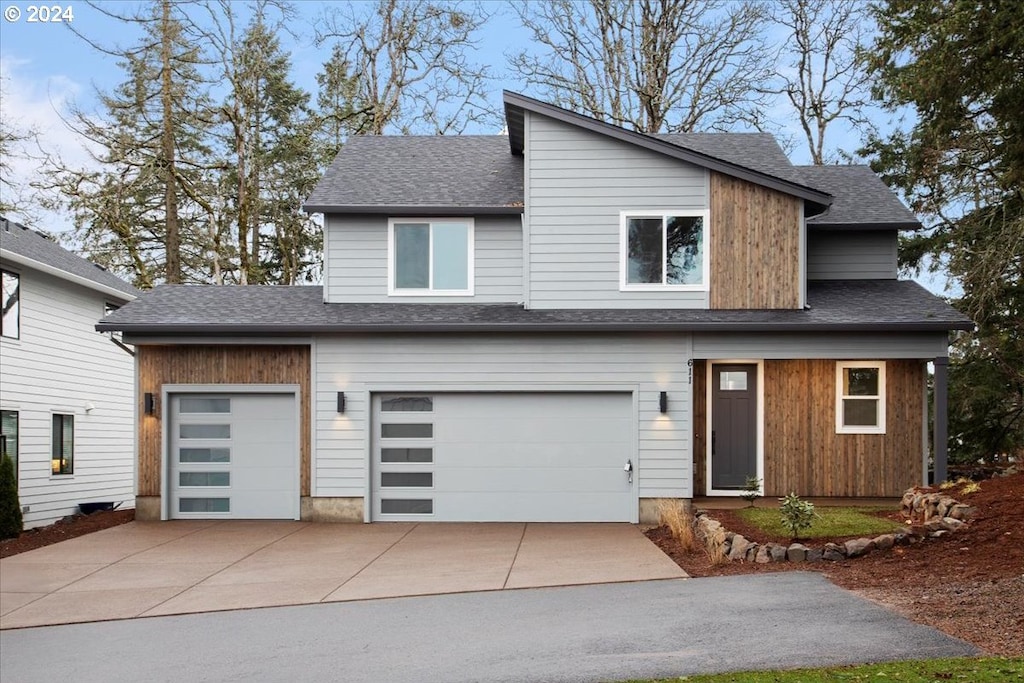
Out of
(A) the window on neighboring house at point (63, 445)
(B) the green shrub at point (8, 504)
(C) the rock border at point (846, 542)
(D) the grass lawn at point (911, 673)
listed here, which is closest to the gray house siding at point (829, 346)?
(C) the rock border at point (846, 542)

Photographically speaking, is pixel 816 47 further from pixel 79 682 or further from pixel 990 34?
pixel 79 682

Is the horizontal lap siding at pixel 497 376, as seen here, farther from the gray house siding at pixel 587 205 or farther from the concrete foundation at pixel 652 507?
the gray house siding at pixel 587 205

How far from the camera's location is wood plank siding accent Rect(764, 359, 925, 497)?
52.6 ft

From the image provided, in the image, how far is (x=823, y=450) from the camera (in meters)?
16.2

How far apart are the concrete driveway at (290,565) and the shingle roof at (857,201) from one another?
6.81m

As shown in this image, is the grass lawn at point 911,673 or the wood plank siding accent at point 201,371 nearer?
the grass lawn at point 911,673

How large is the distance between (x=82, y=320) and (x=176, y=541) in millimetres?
9343

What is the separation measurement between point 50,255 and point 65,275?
1248 mm

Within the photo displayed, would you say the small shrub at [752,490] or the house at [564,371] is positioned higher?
the house at [564,371]

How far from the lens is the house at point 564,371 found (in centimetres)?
1555

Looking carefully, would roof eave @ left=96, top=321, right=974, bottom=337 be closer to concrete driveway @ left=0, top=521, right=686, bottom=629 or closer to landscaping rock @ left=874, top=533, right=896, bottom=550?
concrete driveway @ left=0, top=521, right=686, bottom=629

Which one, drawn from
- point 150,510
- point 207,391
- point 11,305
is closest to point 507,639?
point 207,391

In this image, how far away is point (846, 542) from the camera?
1149cm

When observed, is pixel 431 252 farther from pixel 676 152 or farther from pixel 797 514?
pixel 797 514
